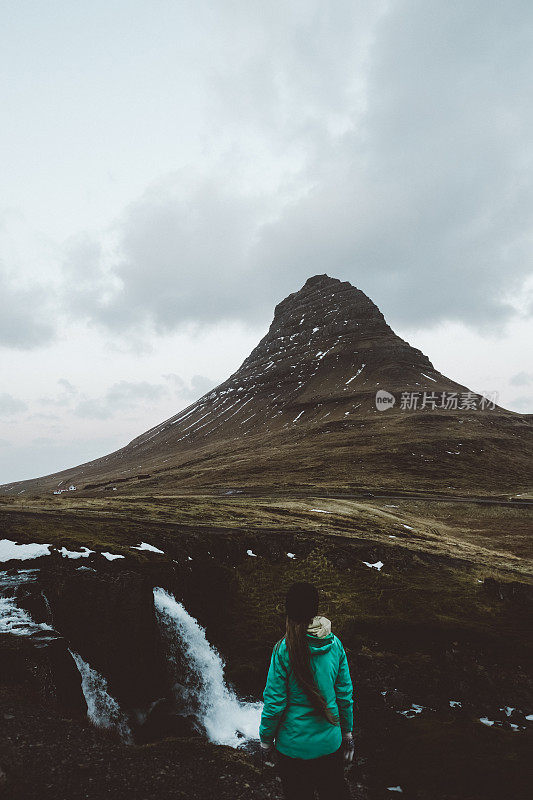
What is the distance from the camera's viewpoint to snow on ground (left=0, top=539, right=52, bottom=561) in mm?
22578

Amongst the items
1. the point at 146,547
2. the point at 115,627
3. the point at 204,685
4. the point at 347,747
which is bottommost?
the point at 204,685

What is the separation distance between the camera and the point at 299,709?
6.39 m

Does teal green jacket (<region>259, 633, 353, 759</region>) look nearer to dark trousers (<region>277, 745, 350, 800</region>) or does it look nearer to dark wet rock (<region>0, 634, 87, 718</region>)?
dark trousers (<region>277, 745, 350, 800</region>)

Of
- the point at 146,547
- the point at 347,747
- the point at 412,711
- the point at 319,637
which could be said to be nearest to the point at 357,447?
the point at 146,547

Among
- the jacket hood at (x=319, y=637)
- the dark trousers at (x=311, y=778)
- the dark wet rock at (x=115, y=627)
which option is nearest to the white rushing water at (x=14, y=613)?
the dark wet rock at (x=115, y=627)

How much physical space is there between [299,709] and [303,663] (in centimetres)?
79

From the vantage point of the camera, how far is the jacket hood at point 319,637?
632cm

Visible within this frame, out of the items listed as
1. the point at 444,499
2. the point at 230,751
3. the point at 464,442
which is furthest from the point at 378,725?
the point at 464,442

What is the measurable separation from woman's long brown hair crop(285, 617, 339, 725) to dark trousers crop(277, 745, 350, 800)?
0.77m

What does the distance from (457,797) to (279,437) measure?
13582cm

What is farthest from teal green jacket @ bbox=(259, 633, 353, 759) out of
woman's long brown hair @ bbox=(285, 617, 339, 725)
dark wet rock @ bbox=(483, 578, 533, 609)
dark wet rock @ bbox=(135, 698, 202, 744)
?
dark wet rock @ bbox=(483, 578, 533, 609)

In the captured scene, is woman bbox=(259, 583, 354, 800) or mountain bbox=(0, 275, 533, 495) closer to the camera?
woman bbox=(259, 583, 354, 800)

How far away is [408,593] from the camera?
26.1 m

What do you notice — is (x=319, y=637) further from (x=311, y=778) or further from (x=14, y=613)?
(x=14, y=613)
